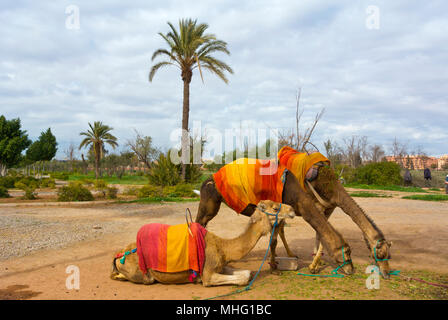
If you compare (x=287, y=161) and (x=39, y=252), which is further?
(x=39, y=252)

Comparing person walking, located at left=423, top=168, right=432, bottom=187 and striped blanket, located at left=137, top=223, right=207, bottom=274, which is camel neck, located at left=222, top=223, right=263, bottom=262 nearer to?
striped blanket, located at left=137, top=223, right=207, bottom=274

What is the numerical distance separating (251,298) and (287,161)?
239 cm

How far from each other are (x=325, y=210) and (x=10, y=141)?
3913 centimetres

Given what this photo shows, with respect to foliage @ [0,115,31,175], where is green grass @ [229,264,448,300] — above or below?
below

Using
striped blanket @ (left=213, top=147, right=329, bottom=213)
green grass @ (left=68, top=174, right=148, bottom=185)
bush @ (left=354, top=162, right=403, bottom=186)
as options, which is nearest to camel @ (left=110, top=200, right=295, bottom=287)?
striped blanket @ (left=213, top=147, right=329, bottom=213)

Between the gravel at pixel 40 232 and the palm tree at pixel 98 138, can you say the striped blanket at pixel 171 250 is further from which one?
the palm tree at pixel 98 138

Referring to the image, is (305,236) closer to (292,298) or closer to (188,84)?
(292,298)

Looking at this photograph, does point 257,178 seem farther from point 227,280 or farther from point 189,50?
point 189,50

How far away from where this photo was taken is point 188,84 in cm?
2341

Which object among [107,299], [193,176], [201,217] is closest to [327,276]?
[201,217]

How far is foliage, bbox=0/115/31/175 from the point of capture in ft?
117

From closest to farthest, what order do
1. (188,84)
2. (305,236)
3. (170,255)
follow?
1. (170,255)
2. (305,236)
3. (188,84)

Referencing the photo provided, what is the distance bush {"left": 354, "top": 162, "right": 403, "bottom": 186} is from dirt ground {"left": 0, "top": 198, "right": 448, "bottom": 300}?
1526 cm

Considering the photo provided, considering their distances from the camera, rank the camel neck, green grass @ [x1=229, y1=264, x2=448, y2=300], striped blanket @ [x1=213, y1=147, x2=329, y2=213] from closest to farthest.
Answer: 1. green grass @ [x1=229, y1=264, x2=448, y2=300]
2. the camel neck
3. striped blanket @ [x1=213, y1=147, x2=329, y2=213]
